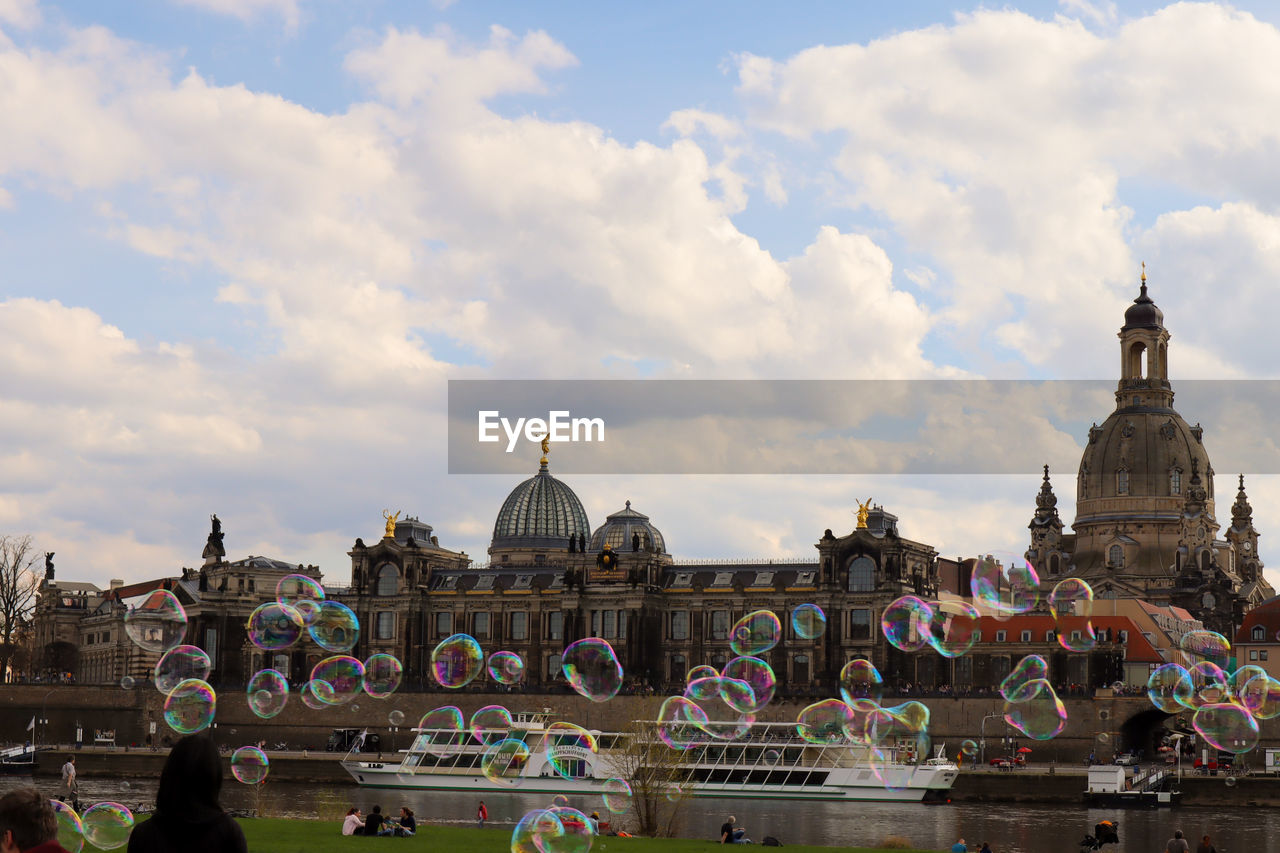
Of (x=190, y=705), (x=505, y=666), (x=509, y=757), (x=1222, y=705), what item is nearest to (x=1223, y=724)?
(x=1222, y=705)

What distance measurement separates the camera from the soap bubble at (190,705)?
154 feet

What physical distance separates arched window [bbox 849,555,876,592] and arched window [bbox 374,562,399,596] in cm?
3546

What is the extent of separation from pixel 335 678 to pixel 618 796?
16.4 m

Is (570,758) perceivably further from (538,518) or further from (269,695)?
(538,518)

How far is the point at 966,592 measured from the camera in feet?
465

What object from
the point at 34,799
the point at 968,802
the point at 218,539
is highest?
the point at 218,539

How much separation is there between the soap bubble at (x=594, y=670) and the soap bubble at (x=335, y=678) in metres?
8.66

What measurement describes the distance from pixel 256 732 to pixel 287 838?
7387cm

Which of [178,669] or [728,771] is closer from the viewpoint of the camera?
[178,669]

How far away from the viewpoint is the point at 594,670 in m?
68.7

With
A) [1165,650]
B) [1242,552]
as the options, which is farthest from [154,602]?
[1242,552]

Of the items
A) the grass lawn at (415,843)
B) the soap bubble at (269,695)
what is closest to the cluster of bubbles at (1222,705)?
the grass lawn at (415,843)

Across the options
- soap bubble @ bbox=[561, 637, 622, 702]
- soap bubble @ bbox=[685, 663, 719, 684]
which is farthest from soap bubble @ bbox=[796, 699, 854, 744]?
soap bubble @ bbox=[561, 637, 622, 702]

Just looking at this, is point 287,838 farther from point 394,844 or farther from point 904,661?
point 904,661
